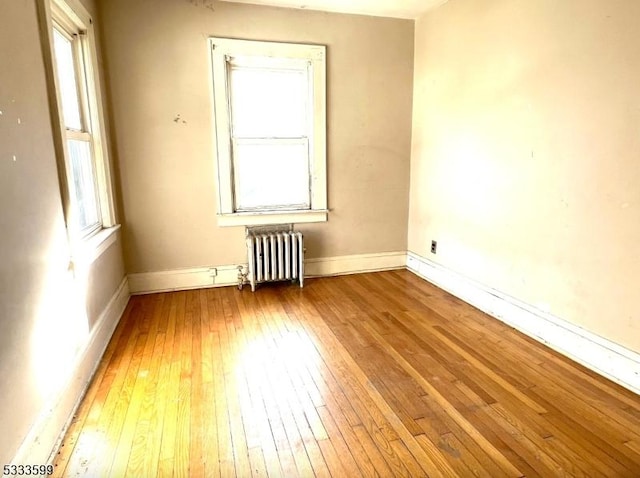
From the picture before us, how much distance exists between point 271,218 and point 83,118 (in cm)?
173

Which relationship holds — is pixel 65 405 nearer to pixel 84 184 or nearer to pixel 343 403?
pixel 343 403

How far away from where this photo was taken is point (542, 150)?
2613 millimetres

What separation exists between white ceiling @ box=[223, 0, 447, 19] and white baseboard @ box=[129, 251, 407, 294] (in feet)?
7.80

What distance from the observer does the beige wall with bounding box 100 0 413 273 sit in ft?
11.0

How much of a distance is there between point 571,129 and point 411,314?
170 cm

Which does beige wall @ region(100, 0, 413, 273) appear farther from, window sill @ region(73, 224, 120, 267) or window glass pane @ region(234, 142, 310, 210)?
window sill @ region(73, 224, 120, 267)

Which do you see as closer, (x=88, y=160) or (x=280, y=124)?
(x=88, y=160)

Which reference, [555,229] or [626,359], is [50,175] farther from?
[626,359]

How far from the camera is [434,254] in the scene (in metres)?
3.94

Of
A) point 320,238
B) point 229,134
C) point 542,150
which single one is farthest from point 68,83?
point 542,150

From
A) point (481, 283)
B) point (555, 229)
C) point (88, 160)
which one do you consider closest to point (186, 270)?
point (88, 160)

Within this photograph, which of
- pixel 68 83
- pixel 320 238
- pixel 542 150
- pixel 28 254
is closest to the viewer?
pixel 28 254

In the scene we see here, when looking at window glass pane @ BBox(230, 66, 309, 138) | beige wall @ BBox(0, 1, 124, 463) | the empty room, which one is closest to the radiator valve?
the empty room

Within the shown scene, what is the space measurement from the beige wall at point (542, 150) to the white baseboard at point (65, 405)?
287 cm
